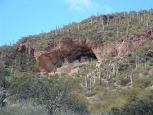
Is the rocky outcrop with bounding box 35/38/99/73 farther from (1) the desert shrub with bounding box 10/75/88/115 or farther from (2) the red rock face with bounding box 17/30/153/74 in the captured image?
(1) the desert shrub with bounding box 10/75/88/115

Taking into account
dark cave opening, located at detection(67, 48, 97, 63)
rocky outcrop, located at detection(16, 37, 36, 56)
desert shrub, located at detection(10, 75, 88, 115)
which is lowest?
desert shrub, located at detection(10, 75, 88, 115)

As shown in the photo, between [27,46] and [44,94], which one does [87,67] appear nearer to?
[27,46]

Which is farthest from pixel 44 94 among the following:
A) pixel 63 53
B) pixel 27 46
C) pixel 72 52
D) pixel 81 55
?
pixel 27 46

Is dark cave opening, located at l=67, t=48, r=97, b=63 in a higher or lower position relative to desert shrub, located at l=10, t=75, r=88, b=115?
higher

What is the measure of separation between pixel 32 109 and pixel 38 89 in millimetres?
5736

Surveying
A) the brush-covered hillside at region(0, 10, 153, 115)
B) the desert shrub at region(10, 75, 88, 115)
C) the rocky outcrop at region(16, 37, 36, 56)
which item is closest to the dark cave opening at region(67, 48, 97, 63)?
the brush-covered hillside at region(0, 10, 153, 115)

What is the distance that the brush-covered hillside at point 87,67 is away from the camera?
125ft

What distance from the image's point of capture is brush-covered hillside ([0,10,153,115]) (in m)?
38.1

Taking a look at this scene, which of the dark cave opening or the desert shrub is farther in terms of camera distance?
the dark cave opening

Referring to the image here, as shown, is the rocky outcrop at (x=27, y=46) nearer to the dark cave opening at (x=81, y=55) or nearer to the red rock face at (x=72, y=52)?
the red rock face at (x=72, y=52)

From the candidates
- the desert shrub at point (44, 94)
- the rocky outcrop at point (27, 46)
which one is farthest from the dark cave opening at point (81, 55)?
the desert shrub at point (44, 94)

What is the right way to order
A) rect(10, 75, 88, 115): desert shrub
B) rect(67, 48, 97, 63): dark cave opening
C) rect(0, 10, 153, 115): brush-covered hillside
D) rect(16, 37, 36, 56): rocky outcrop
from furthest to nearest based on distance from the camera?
rect(16, 37, 36, 56): rocky outcrop, rect(67, 48, 97, 63): dark cave opening, rect(0, 10, 153, 115): brush-covered hillside, rect(10, 75, 88, 115): desert shrub

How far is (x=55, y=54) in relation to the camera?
8194cm

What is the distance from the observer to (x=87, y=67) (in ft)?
252
